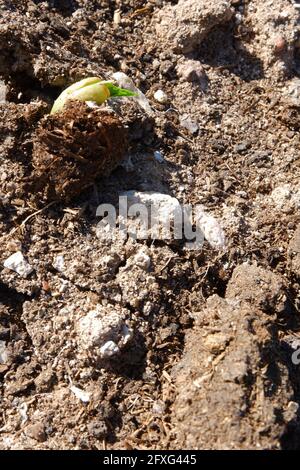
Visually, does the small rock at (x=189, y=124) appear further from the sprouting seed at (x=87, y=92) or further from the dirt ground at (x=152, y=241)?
the sprouting seed at (x=87, y=92)

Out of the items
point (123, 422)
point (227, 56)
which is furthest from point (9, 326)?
point (227, 56)

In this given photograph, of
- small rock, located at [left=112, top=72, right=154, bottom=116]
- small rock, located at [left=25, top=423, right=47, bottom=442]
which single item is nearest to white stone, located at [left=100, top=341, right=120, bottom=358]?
small rock, located at [left=25, top=423, right=47, bottom=442]

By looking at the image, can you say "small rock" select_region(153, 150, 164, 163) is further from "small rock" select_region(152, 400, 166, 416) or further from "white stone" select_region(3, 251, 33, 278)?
"small rock" select_region(152, 400, 166, 416)

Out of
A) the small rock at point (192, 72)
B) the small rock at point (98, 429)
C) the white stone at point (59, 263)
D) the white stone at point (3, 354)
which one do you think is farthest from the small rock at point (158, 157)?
the small rock at point (98, 429)

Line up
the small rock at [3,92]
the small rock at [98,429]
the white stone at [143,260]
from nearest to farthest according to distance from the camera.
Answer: the small rock at [98,429]
the white stone at [143,260]
the small rock at [3,92]

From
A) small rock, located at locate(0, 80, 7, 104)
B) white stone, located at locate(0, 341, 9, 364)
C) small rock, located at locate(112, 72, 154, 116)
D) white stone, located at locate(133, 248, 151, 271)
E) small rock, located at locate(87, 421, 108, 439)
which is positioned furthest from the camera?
small rock, located at locate(112, 72, 154, 116)
